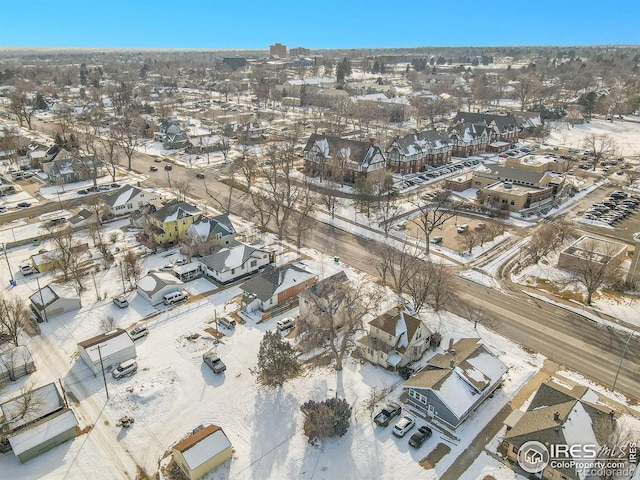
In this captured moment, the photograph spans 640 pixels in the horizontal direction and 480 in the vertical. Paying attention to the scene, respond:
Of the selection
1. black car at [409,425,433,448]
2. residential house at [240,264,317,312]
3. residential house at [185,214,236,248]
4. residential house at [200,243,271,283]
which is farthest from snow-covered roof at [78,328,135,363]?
black car at [409,425,433,448]

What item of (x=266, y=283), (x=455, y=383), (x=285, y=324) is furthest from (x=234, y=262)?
(x=455, y=383)

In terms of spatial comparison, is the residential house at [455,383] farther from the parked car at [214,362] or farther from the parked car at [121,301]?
A: the parked car at [121,301]

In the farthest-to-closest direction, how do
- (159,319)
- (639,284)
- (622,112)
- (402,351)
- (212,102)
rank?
1. (212,102)
2. (622,112)
3. (639,284)
4. (159,319)
5. (402,351)

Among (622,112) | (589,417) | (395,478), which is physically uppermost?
(622,112)

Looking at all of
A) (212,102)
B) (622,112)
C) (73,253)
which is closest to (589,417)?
(73,253)

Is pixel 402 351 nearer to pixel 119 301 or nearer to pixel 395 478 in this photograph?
pixel 395 478

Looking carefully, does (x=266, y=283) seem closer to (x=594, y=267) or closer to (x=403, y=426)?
(x=403, y=426)
